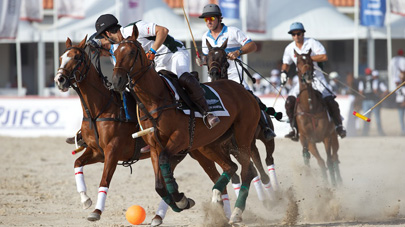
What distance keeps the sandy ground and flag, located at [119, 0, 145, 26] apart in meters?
5.71

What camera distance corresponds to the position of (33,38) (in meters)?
23.5

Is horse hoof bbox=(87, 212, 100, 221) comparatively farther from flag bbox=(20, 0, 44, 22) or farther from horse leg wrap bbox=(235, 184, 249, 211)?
flag bbox=(20, 0, 44, 22)

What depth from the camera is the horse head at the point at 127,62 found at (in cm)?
639

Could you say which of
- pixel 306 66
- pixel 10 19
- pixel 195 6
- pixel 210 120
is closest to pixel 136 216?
pixel 210 120

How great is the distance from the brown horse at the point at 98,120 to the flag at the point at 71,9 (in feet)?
48.9

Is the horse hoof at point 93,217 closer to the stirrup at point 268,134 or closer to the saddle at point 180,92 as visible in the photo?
the saddle at point 180,92

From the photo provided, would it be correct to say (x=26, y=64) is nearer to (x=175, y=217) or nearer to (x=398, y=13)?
(x=398, y=13)

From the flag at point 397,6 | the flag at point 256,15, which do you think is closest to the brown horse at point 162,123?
the flag at point 256,15

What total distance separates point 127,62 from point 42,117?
12226 millimetres

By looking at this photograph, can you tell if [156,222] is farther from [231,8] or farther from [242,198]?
[231,8]

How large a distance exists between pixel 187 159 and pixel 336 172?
4.71 m

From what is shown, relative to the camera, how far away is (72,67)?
7262mm

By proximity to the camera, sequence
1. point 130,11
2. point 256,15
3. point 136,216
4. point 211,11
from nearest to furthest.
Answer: point 136,216, point 211,11, point 130,11, point 256,15

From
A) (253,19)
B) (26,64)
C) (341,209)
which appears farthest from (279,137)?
(26,64)
